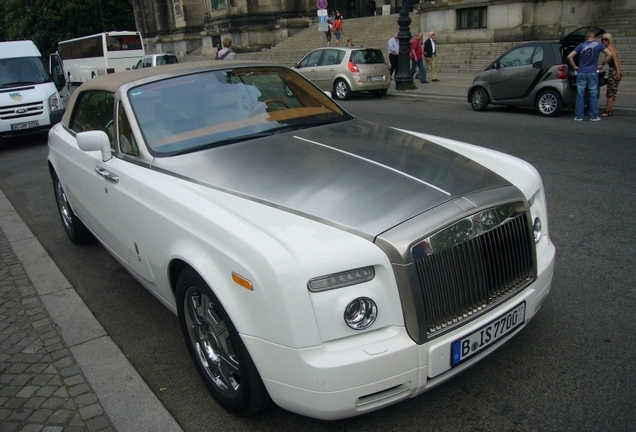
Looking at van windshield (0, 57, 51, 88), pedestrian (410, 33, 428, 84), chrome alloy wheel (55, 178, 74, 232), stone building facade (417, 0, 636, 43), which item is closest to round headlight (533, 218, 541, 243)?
chrome alloy wheel (55, 178, 74, 232)

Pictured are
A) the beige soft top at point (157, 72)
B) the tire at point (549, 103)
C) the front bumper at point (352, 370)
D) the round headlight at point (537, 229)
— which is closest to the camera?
the front bumper at point (352, 370)

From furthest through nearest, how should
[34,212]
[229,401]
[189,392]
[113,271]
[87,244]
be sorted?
[34,212], [87,244], [113,271], [189,392], [229,401]

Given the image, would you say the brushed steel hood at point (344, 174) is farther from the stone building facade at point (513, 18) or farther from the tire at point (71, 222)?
the stone building facade at point (513, 18)

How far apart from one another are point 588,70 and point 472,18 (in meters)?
14.3

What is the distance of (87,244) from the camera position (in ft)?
18.7

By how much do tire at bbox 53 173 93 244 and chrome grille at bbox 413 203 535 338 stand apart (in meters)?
4.13

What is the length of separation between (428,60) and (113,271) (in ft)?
59.0

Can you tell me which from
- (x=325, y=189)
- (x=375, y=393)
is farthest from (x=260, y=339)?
(x=325, y=189)

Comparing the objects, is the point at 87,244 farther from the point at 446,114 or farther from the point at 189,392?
the point at 446,114

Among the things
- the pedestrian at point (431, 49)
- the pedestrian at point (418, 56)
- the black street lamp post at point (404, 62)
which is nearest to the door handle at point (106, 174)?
the black street lamp post at point (404, 62)

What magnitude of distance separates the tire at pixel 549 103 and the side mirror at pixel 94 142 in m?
10.3

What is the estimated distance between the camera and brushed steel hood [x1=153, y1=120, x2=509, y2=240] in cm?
268

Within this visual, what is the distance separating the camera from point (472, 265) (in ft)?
8.45

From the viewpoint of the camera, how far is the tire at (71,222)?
18.0 feet
